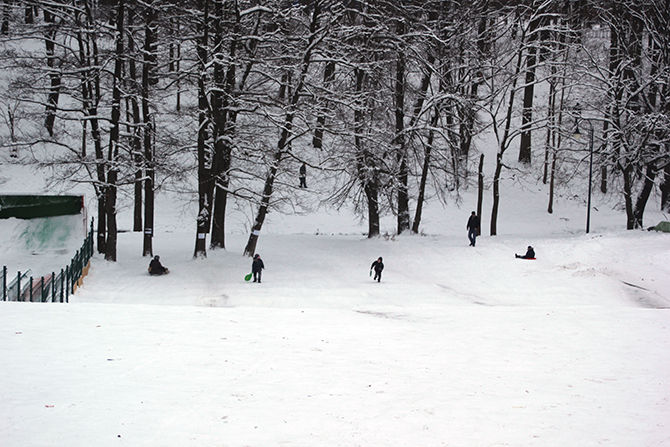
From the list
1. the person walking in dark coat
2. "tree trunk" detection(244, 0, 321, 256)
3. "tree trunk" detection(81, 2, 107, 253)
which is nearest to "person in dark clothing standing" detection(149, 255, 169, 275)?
the person walking in dark coat

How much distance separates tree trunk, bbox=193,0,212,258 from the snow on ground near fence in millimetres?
2690

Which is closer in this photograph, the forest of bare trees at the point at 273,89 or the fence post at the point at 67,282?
the fence post at the point at 67,282

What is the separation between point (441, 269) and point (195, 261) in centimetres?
958

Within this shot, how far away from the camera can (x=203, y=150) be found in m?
26.7

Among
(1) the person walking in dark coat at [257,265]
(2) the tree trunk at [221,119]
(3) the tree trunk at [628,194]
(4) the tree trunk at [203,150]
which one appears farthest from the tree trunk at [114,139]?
(3) the tree trunk at [628,194]

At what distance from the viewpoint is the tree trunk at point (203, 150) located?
85.1 ft

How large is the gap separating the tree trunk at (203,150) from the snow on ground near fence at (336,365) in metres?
2.69

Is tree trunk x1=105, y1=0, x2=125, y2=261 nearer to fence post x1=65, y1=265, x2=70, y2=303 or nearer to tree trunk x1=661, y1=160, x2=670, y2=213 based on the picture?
fence post x1=65, y1=265, x2=70, y2=303

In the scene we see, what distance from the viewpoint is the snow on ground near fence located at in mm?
8953

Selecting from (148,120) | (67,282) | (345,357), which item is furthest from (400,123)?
(345,357)

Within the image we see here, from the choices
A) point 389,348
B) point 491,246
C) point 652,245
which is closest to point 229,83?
point 491,246

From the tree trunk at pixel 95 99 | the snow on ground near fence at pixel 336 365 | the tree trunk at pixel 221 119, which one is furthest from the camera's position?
the tree trunk at pixel 221 119

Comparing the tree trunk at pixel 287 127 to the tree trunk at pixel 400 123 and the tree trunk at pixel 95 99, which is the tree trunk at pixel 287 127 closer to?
the tree trunk at pixel 400 123

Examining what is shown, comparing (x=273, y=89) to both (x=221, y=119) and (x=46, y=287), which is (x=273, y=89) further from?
(x=46, y=287)
